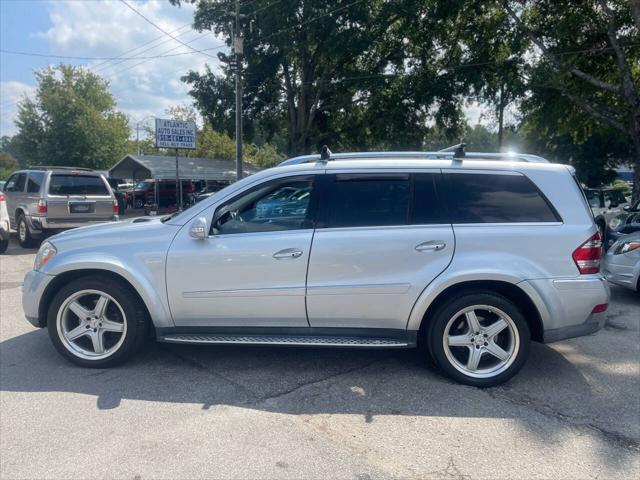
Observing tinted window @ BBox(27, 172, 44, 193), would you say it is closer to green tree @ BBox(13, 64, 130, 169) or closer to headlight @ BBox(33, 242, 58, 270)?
headlight @ BBox(33, 242, 58, 270)

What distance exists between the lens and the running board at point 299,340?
3.89m

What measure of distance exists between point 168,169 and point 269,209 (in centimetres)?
2014

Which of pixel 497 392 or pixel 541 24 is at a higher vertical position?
pixel 541 24

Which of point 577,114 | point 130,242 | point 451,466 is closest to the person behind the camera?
point 451,466

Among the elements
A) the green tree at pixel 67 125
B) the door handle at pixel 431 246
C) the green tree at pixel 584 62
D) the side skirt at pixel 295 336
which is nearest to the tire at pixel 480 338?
the side skirt at pixel 295 336

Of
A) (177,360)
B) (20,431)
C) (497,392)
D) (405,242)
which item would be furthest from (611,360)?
(20,431)

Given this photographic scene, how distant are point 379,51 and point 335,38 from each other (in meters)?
3.36

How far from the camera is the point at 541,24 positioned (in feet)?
59.9

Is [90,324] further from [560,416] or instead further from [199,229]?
[560,416]

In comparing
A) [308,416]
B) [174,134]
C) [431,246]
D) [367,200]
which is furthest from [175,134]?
[308,416]

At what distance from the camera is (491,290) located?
3920 mm

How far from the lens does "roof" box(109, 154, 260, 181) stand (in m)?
22.6

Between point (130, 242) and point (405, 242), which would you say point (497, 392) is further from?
point (130, 242)

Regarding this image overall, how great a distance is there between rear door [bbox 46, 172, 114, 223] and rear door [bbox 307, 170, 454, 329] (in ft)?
29.6
